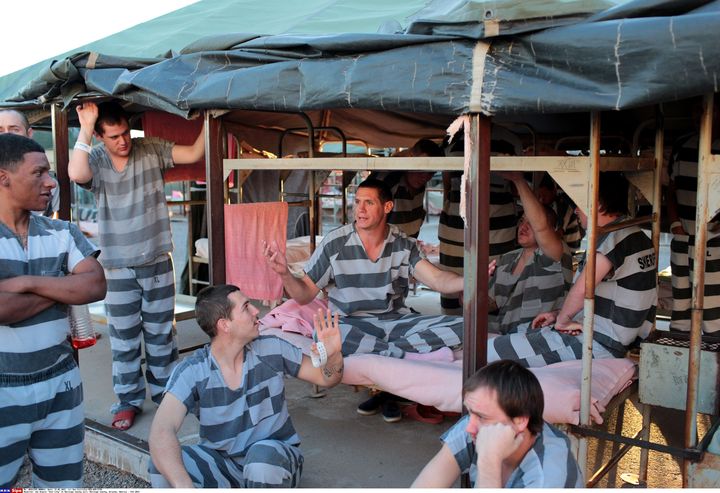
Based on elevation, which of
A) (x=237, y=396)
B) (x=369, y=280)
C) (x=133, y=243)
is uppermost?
(x=133, y=243)

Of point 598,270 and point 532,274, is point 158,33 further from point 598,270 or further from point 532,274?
point 598,270

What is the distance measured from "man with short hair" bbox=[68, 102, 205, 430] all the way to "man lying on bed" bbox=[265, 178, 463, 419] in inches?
33.9

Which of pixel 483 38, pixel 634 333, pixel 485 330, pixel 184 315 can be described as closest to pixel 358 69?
pixel 483 38

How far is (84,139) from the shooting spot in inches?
147

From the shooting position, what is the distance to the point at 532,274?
162 inches

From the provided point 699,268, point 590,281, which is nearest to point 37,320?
point 590,281

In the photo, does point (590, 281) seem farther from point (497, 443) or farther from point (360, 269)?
point (360, 269)

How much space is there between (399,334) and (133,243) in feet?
5.32

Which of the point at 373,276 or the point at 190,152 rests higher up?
the point at 190,152

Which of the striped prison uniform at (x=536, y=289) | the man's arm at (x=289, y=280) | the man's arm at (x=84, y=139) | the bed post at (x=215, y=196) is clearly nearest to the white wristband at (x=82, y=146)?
the man's arm at (x=84, y=139)

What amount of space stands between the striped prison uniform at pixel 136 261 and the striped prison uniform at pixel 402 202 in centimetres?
177

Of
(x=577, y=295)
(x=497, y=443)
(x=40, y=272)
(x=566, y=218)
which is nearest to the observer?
(x=497, y=443)

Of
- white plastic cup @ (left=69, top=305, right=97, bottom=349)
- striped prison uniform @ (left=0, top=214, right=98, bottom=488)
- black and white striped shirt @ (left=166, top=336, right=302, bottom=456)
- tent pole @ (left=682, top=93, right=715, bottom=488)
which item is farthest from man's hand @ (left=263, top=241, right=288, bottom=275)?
tent pole @ (left=682, top=93, right=715, bottom=488)

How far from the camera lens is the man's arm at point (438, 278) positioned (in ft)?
11.9
